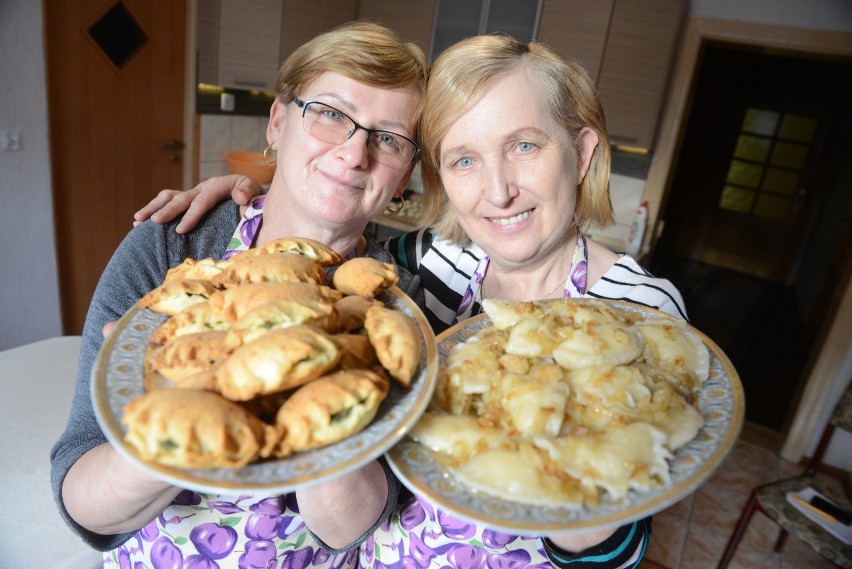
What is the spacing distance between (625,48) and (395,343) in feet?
14.1

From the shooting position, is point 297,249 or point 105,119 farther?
point 105,119

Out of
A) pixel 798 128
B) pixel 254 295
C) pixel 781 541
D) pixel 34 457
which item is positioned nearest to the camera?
pixel 254 295

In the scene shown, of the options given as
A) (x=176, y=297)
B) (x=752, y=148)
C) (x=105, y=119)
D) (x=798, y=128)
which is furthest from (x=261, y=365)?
(x=752, y=148)

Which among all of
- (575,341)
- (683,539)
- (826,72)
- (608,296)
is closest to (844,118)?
(826,72)

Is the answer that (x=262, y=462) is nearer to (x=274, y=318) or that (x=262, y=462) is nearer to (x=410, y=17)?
(x=274, y=318)

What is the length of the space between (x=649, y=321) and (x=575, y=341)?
236mm

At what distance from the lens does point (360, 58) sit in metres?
1.24

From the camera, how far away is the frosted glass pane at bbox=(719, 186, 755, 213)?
406 inches

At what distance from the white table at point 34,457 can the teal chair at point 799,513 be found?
3091mm

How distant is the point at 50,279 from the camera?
13.4ft

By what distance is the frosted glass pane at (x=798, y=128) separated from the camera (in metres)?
9.30

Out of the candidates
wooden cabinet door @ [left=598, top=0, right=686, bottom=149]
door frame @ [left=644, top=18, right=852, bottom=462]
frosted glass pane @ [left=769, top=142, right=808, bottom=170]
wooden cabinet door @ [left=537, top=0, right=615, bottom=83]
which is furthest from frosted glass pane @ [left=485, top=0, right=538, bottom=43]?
frosted glass pane @ [left=769, top=142, right=808, bottom=170]

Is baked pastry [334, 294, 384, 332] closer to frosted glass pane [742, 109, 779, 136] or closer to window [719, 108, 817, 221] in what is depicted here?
window [719, 108, 817, 221]

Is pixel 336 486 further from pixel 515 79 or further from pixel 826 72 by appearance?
pixel 826 72
